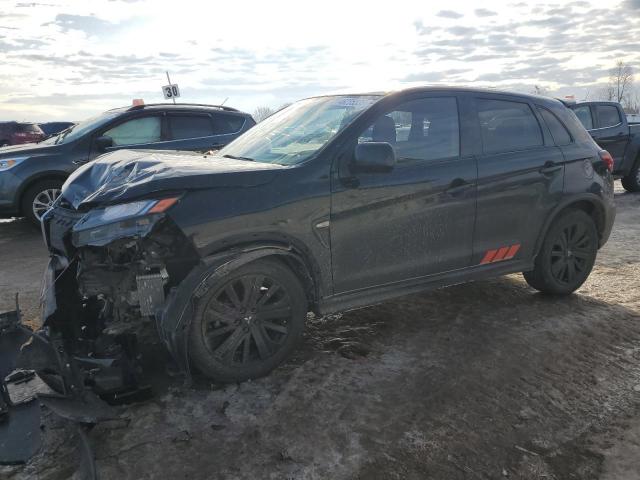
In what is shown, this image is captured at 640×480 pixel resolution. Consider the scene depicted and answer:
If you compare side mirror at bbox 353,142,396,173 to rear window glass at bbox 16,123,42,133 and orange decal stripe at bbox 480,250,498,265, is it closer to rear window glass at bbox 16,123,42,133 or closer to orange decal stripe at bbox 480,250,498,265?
orange decal stripe at bbox 480,250,498,265

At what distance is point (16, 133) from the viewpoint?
2086 cm

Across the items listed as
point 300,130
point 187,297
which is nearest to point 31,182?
point 300,130

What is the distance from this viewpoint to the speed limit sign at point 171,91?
491 inches

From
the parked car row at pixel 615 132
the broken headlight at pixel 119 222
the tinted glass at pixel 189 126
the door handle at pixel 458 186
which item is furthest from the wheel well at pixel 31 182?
the parked car row at pixel 615 132

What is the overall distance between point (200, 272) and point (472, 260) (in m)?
2.16

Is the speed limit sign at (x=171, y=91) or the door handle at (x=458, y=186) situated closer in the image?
the door handle at (x=458, y=186)

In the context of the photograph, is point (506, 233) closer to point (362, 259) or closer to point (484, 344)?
point (484, 344)

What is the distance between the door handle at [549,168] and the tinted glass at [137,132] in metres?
5.45

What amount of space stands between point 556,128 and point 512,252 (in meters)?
1.18

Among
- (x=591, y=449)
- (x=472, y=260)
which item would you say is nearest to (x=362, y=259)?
(x=472, y=260)

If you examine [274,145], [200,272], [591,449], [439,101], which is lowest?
[591,449]

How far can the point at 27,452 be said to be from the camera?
7.91ft

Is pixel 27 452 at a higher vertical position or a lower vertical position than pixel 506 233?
lower

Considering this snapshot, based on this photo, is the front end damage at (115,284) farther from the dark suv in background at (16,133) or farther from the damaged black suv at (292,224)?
the dark suv in background at (16,133)
